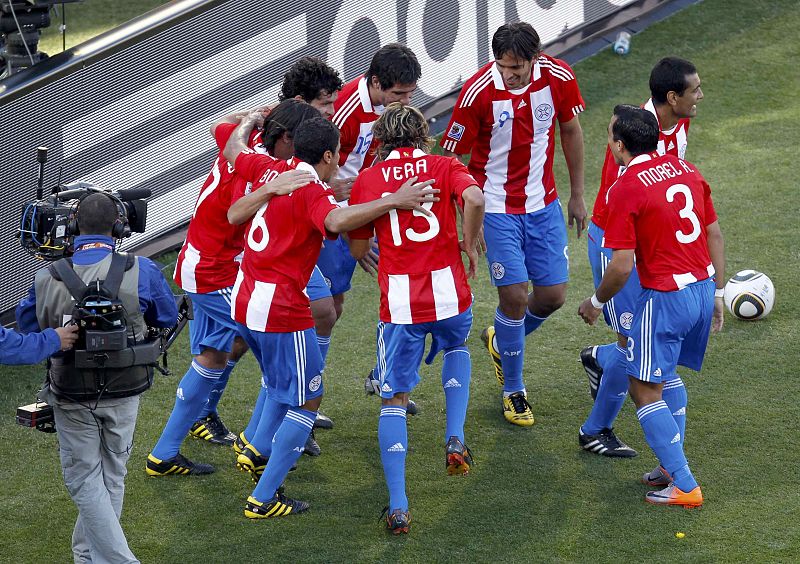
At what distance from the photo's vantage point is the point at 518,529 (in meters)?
5.09

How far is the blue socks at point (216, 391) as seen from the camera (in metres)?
5.81

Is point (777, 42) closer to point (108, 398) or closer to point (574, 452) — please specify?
point (574, 452)

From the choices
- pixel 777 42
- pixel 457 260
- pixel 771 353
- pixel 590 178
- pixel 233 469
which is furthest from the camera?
pixel 777 42

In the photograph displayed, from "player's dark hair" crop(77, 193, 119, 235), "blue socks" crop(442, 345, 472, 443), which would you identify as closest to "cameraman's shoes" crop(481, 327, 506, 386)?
"blue socks" crop(442, 345, 472, 443)

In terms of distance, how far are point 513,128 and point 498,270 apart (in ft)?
2.64

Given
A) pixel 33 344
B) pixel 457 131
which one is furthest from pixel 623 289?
pixel 33 344

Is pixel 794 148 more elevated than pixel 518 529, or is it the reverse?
pixel 518 529

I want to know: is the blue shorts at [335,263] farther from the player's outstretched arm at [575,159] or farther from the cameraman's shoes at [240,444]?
the player's outstretched arm at [575,159]

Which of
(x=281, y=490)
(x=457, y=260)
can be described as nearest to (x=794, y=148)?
(x=457, y=260)

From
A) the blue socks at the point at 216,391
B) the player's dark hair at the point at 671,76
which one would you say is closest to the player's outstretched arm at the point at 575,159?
the player's dark hair at the point at 671,76

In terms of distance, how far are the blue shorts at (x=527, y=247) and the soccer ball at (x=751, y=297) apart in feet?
4.76

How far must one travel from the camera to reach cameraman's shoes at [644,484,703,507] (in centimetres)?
516

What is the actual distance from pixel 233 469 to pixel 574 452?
181 cm

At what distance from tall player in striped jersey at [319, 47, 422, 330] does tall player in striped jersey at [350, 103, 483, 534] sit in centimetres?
47
